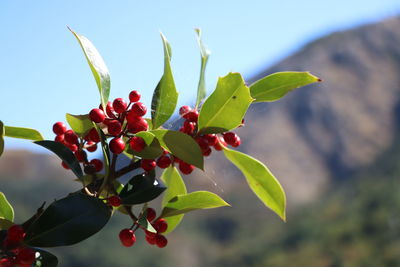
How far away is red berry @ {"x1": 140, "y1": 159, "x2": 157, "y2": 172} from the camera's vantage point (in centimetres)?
76

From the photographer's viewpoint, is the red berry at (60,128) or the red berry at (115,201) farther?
the red berry at (60,128)

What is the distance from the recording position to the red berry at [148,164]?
0.76 metres

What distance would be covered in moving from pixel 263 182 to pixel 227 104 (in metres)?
0.15

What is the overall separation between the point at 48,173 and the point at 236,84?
21.1 m

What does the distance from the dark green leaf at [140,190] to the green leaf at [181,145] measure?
0.19 ft

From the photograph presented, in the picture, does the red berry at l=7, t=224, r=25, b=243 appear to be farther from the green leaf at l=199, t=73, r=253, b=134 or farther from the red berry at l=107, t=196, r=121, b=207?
the green leaf at l=199, t=73, r=253, b=134

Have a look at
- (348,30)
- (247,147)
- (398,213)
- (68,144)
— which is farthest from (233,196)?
(68,144)

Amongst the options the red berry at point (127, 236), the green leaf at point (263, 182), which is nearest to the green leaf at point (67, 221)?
the red berry at point (127, 236)

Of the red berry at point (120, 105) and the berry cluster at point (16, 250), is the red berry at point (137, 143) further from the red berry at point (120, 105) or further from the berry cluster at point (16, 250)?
the berry cluster at point (16, 250)

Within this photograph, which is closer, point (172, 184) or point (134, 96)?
point (134, 96)

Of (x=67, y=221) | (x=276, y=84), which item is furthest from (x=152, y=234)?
(x=276, y=84)

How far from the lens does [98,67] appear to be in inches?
30.8

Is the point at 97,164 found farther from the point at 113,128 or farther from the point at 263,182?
the point at 263,182

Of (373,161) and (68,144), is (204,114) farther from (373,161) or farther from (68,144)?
(373,161)
